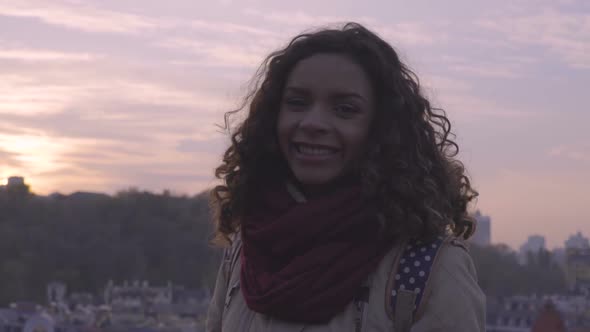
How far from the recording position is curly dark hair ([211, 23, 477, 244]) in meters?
2.77

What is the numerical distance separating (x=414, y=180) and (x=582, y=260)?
72.1 meters

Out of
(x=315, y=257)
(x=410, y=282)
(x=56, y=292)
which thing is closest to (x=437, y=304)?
(x=410, y=282)

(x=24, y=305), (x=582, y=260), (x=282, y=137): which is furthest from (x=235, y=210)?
(x=582, y=260)

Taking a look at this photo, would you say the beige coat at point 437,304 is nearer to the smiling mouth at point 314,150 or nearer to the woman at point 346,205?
the woman at point 346,205

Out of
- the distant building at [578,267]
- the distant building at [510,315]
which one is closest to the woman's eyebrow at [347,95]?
the distant building at [510,315]

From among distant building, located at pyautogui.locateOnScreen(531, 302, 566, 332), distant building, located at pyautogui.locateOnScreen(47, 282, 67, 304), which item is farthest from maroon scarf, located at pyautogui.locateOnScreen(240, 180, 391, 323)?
distant building, located at pyautogui.locateOnScreen(47, 282, 67, 304)

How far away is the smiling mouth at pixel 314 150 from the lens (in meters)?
2.85

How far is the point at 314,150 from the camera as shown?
287 centimetres

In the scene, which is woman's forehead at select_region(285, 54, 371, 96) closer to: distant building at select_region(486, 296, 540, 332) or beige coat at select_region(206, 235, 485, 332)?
beige coat at select_region(206, 235, 485, 332)

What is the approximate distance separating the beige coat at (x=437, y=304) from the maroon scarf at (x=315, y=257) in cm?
2

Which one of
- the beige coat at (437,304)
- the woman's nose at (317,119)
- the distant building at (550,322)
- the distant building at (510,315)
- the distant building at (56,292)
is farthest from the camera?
the distant building at (56,292)

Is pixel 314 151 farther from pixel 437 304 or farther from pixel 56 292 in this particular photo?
pixel 56 292

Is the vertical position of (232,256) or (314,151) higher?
(314,151)

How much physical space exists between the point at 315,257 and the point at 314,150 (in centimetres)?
23
